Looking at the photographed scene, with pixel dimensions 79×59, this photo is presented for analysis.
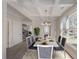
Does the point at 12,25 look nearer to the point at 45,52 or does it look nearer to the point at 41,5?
the point at 41,5

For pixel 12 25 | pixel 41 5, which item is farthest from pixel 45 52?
pixel 12 25

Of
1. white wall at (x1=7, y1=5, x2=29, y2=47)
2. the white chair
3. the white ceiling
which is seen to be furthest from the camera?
white wall at (x1=7, y1=5, x2=29, y2=47)

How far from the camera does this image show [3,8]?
1.21 meters

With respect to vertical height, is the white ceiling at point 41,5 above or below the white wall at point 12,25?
above

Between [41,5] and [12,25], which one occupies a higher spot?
[41,5]

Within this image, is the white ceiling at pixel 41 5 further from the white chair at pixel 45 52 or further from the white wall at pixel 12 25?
the white chair at pixel 45 52

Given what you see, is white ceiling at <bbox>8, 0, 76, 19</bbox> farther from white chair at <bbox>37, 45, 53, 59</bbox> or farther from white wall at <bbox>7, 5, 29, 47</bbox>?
white chair at <bbox>37, 45, 53, 59</bbox>

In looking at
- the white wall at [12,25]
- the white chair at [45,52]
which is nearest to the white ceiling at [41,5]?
the white wall at [12,25]

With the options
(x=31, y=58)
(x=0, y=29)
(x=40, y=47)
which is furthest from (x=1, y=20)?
(x=31, y=58)

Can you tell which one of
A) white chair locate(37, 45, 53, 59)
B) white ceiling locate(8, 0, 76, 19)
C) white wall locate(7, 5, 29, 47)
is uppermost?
white ceiling locate(8, 0, 76, 19)

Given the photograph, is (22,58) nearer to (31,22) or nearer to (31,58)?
(31,58)

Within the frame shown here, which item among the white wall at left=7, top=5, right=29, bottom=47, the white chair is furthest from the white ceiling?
the white chair

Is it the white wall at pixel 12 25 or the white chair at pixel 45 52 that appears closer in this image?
the white chair at pixel 45 52

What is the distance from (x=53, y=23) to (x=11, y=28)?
23.2ft
